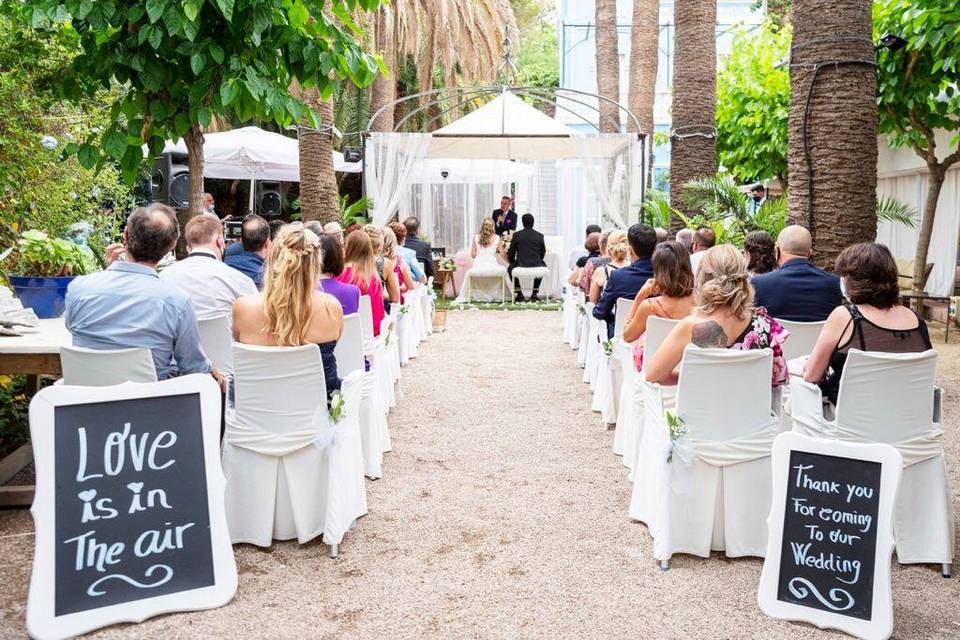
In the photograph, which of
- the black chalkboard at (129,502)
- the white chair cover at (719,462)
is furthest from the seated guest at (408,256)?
the black chalkboard at (129,502)

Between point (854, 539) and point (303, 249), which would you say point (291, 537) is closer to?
point (303, 249)

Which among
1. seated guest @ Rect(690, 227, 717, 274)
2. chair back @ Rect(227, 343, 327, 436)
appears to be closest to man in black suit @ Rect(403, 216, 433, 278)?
seated guest @ Rect(690, 227, 717, 274)

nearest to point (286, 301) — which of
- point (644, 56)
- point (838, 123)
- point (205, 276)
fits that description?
point (205, 276)

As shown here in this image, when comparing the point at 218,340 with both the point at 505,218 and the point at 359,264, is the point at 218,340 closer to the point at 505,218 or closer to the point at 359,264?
the point at 359,264

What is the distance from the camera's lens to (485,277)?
1562cm

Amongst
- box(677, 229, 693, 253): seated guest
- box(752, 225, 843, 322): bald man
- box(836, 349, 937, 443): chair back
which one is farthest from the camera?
box(677, 229, 693, 253): seated guest

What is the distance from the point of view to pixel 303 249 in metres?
4.51

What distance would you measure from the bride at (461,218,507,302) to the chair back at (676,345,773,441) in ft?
36.6

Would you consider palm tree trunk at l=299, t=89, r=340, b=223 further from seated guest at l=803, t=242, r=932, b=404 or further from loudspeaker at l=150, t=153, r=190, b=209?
seated guest at l=803, t=242, r=932, b=404

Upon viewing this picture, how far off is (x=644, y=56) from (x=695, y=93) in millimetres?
5806

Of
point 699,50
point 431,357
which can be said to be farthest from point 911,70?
point 431,357

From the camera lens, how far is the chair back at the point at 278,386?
168 inches

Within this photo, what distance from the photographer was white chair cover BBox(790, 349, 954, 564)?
13.1 feet

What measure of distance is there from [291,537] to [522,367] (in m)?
5.46
